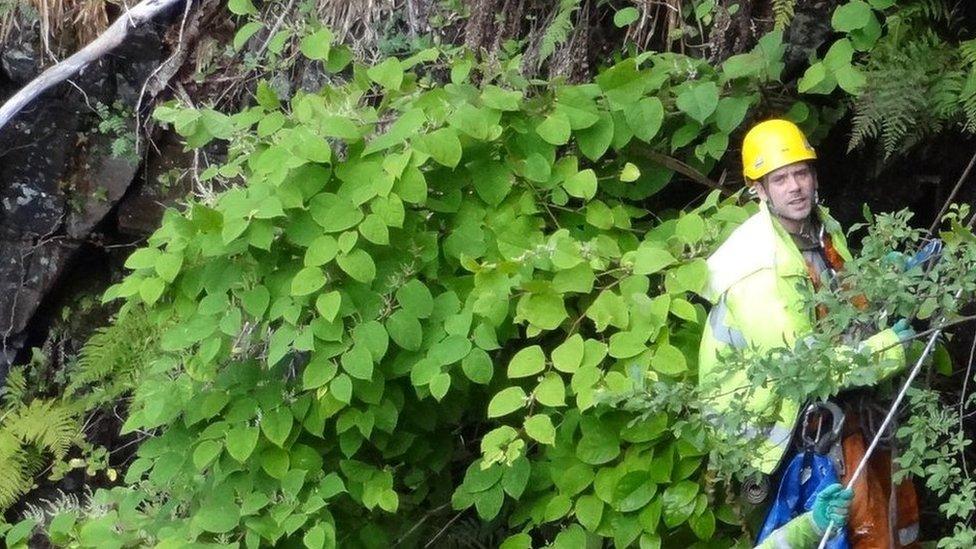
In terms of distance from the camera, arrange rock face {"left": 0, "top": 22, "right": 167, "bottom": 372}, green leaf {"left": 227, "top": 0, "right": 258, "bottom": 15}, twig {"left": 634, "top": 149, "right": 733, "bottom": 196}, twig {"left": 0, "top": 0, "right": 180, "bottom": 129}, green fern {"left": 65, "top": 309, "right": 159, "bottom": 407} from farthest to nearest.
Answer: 1. rock face {"left": 0, "top": 22, "right": 167, "bottom": 372}
2. green fern {"left": 65, "top": 309, "right": 159, "bottom": 407}
3. twig {"left": 0, "top": 0, "right": 180, "bottom": 129}
4. green leaf {"left": 227, "top": 0, "right": 258, "bottom": 15}
5. twig {"left": 634, "top": 149, "right": 733, "bottom": 196}

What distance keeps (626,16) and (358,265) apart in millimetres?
1595

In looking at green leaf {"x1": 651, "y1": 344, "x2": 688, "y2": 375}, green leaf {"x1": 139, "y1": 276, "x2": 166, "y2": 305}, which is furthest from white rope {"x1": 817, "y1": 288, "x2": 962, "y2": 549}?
green leaf {"x1": 139, "y1": 276, "x2": 166, "y2": 305}

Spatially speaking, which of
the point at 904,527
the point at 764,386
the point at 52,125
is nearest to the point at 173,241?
the point at 764,386

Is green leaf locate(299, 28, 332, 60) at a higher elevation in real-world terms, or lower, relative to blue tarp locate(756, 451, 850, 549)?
higher

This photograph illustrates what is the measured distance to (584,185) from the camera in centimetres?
444

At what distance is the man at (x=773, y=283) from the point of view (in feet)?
11.7

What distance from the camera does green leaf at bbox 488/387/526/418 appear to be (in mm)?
4078

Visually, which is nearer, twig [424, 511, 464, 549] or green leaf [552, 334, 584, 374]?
green leaf [552, 334, 584, 374]

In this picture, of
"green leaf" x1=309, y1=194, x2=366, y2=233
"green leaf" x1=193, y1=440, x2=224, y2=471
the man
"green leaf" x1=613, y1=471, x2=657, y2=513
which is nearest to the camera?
the man

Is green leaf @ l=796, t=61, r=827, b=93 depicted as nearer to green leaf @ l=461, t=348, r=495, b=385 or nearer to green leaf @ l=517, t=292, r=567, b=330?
green leaf @ l=517, t=292, r=567, b=330

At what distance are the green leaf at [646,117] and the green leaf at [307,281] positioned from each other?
48.5 inches

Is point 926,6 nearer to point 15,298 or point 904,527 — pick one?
point 904,527

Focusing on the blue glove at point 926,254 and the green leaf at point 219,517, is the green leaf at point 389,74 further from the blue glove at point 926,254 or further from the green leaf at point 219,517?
the blue glove at point 926,254

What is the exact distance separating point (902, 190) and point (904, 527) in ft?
5.71
